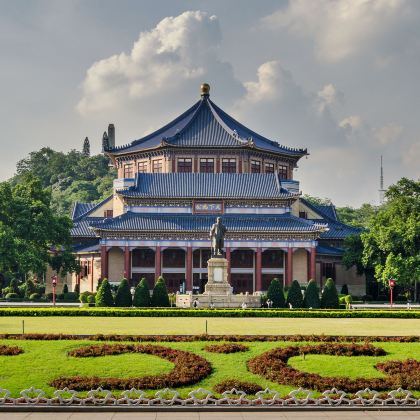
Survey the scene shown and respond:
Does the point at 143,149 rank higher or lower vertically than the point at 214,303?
higher

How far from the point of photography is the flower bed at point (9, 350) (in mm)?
23547

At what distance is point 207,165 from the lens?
3327 inches

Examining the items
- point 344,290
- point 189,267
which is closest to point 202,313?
point 189,267

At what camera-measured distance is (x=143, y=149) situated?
8594cm

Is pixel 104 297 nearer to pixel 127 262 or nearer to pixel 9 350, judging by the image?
pixel 127 262

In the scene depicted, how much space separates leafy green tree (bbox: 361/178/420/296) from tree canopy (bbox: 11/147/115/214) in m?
80.9

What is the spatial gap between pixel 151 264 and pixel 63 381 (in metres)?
55.0

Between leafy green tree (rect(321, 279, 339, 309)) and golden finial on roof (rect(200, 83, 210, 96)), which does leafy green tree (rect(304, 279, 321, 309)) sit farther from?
golden finial on roof (rect(200, 83, 210, 96))

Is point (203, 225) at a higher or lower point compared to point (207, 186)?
lower

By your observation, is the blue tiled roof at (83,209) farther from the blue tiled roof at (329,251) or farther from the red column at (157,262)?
the blue tiled roof at (329,251)

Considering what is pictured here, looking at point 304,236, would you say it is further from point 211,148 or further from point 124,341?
point 124,341

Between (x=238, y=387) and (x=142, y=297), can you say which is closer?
(x=238, y=387)

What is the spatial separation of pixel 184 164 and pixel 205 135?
4.28 metres

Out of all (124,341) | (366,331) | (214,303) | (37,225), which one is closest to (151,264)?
(37,225)
